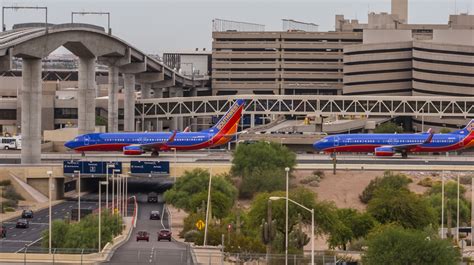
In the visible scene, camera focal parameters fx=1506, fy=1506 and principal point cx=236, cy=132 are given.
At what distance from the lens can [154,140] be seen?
144 metres

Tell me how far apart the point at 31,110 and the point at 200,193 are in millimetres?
30332

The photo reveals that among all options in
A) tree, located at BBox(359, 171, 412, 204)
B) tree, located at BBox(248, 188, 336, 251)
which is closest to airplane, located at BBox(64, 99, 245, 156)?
tree, located at BBox(359, 171, 412, 204)

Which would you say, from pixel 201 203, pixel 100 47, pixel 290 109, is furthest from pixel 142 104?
pixel 201 203

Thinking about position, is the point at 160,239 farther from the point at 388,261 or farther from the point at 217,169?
the point at 217,169

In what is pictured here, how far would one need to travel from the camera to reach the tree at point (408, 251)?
6750cm

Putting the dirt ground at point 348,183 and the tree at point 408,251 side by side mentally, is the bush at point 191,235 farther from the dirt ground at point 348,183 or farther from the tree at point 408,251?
the dirt ground at point 348,183

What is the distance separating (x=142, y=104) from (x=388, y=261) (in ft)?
394

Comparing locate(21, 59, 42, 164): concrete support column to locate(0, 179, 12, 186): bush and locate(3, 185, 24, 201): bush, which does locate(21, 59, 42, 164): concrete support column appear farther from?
locate(3, 185, 24, 201): bush

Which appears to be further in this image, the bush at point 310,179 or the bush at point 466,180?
the bush at point 310,179

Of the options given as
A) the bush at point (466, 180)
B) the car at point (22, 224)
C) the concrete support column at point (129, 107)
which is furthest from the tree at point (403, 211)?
the concrete support column at point (129, 107)

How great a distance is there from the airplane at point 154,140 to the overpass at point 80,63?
258 inches

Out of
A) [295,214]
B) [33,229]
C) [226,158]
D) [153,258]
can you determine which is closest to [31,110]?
[226,158]

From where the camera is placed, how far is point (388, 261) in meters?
67.2

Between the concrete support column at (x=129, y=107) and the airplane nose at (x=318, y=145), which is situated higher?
the concrete support column at (x=129, y=107)
